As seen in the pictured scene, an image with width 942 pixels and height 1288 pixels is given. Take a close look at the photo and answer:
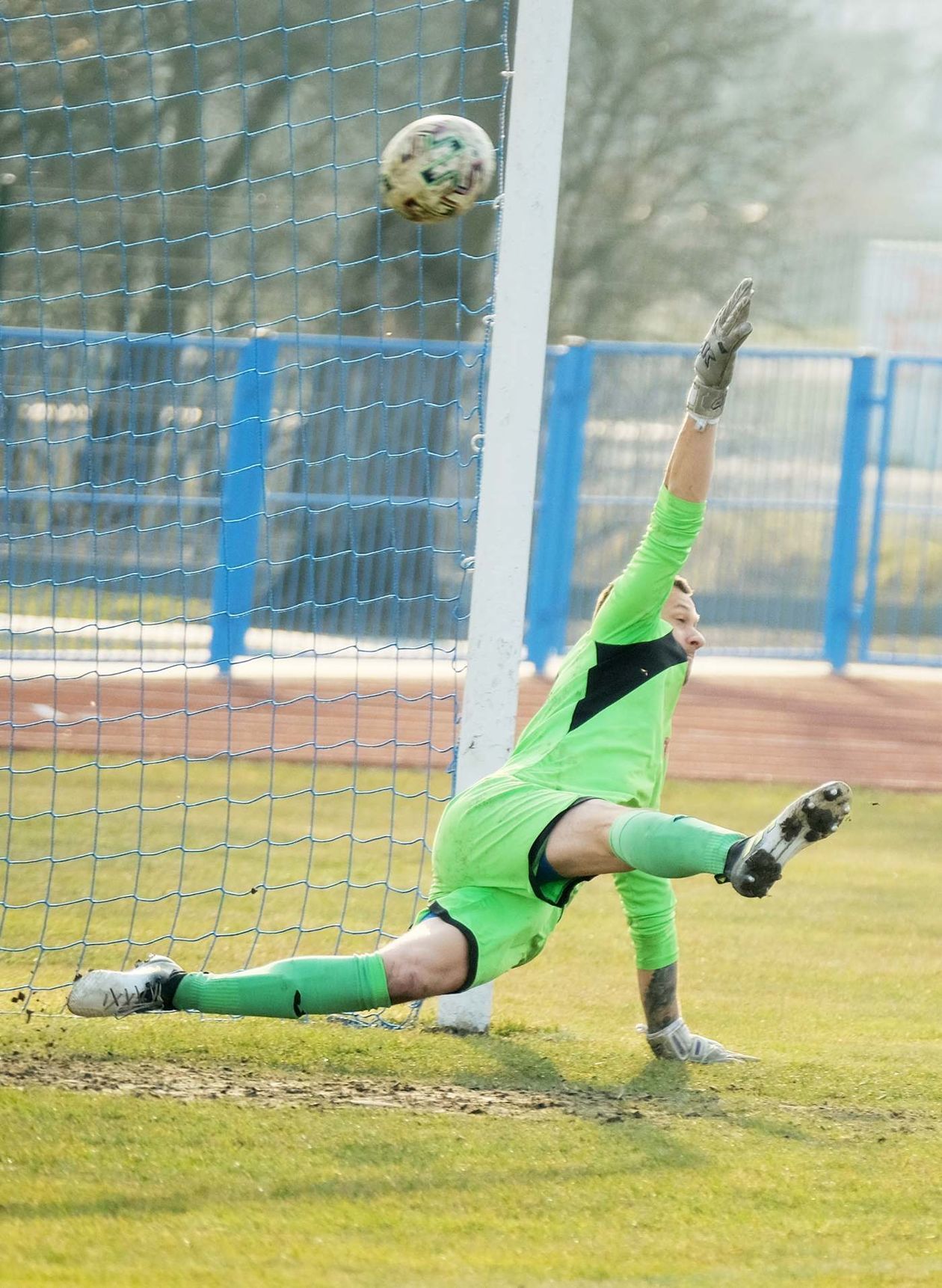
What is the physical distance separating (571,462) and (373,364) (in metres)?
1.71

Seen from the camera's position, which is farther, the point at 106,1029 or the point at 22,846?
the point at 22,846

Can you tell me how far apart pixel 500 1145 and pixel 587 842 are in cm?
70

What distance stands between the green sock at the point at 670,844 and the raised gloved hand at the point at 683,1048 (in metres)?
0.91

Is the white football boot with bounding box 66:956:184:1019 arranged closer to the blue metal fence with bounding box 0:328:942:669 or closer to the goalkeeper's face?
the goalkeeper's face

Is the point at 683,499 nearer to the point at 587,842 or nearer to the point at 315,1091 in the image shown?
the point at 587,842

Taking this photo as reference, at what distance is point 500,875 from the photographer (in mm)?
3988

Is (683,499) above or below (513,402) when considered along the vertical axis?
below

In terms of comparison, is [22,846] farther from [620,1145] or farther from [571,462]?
[571,462]

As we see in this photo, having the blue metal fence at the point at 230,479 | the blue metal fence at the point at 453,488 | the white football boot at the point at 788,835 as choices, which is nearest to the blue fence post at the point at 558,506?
the blue metal fence at the point at 453,488

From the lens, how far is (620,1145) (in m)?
3.74

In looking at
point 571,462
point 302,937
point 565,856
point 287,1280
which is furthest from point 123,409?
point 287,1280

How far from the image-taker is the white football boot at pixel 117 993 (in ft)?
12.6

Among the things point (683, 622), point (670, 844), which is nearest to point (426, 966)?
point (670, 844)

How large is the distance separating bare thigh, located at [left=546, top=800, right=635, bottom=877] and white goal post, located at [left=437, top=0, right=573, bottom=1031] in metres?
0.76
